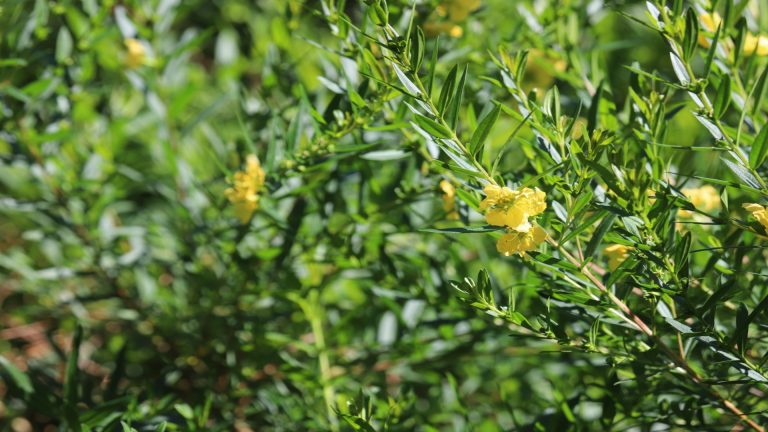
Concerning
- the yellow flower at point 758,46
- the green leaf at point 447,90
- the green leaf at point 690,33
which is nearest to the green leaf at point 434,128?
the green leaf at point 447,90

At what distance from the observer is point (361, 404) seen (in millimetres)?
720

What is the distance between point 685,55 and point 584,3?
18.3 inches

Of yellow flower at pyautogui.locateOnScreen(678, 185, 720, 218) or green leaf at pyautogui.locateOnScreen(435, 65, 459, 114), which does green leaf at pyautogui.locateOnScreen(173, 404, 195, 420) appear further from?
yellow flower at pyautogui.locateOnScreen(678, 185, 720, 218)

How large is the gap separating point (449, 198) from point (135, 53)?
0.69 m

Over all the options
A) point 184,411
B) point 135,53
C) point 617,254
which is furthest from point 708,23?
point 135,53

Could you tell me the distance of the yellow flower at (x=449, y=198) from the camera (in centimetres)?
79

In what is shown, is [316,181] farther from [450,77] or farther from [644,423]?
[644,423]

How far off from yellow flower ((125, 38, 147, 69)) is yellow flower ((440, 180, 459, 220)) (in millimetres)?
642

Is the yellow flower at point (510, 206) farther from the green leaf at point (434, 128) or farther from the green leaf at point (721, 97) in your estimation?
the green leaf at point (721, 97)

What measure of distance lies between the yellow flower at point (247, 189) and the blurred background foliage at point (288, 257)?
0.6 inches

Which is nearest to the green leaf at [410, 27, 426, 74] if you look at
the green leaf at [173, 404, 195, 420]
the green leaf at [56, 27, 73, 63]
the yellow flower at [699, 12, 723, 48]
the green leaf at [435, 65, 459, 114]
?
the green leaf at [435, 65, 459, 114]

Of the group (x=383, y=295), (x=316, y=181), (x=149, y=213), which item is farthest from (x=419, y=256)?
(x=149, y=213)

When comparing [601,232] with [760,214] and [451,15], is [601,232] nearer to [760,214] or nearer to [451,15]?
[760,214]

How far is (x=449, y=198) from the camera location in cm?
81
